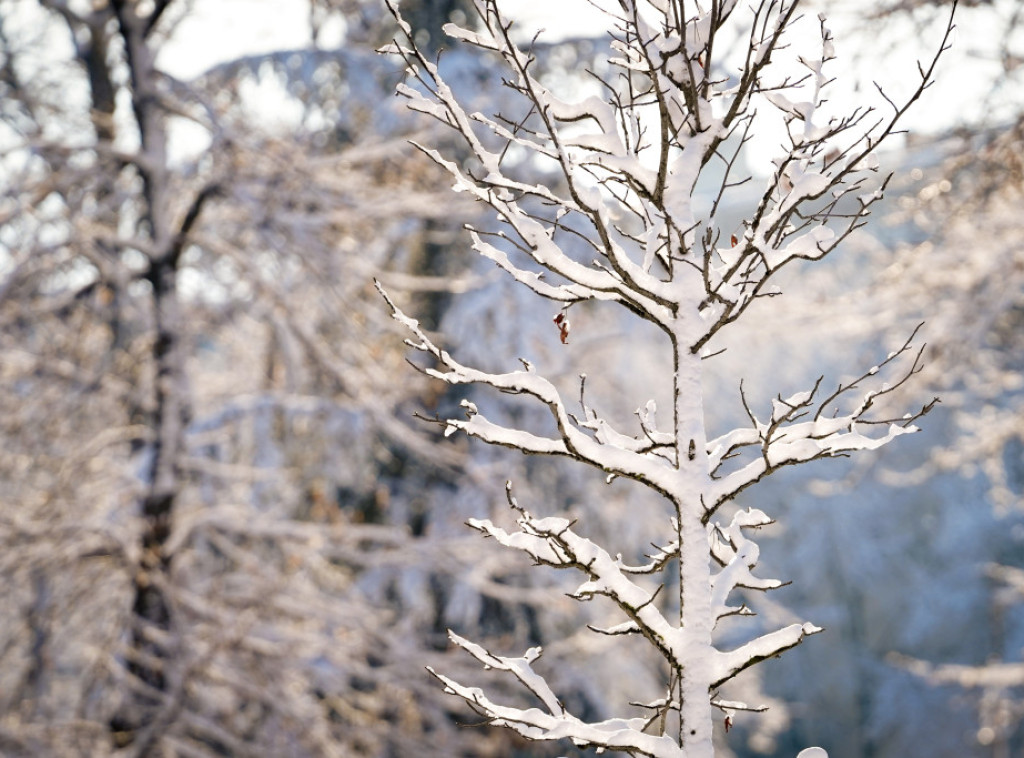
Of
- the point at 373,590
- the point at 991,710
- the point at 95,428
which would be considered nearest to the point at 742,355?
the point at 991,710

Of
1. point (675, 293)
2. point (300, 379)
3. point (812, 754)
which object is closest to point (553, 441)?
point (675, 293)

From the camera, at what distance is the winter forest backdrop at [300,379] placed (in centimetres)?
425

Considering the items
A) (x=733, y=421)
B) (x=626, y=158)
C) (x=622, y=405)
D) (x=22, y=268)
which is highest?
(x=733, y=421)

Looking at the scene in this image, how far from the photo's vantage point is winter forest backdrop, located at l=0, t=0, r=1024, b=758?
425 cm

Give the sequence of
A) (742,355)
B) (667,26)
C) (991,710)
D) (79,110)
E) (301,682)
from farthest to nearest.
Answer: (742,355), (991,710), (79,110), (301,682), (667,26)

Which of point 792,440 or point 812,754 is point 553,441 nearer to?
point 792,440

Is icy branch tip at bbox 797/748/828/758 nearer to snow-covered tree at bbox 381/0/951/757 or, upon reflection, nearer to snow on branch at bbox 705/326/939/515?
snow-covered tree at bbox 381/0/951/757

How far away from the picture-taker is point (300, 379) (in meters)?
4.63

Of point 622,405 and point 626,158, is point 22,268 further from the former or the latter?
point 622,405

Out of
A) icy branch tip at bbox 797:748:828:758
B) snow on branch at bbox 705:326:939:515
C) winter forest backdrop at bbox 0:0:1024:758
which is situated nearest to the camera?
icy branch tip at bbox 797:748:828:758

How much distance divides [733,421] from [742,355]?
20.6 feet

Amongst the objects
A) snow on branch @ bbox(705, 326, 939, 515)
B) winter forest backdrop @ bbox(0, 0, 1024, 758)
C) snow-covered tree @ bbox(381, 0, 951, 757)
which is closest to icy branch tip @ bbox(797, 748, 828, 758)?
snow-covered tree @ bbox(381, 0, 951, 757)

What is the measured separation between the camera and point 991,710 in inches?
340

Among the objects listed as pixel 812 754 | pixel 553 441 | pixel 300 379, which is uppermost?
pixel 300 379
